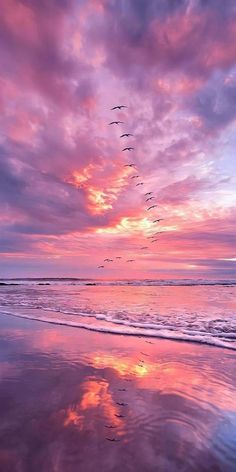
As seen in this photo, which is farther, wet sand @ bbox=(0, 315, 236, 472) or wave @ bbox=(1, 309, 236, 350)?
wave @ bbox=(1, 309, 236, 350)

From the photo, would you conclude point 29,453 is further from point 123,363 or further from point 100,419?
point 123,363

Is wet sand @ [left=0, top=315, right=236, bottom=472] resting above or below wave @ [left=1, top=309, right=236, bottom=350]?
below

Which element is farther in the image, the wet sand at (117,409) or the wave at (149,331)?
the wave at (149,331)

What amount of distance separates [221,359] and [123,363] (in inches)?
77.8

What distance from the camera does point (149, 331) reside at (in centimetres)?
916

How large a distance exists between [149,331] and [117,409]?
5.23m

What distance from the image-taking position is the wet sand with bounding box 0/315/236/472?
116 inches

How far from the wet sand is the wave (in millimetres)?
743

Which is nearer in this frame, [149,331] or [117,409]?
[117,409]

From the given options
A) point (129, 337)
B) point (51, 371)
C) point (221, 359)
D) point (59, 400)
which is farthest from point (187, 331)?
point (59, 400)

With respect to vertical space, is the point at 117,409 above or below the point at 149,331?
below

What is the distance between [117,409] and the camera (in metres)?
4.04

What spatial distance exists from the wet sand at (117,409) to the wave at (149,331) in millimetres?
743

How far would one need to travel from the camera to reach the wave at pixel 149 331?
26.3 feet
